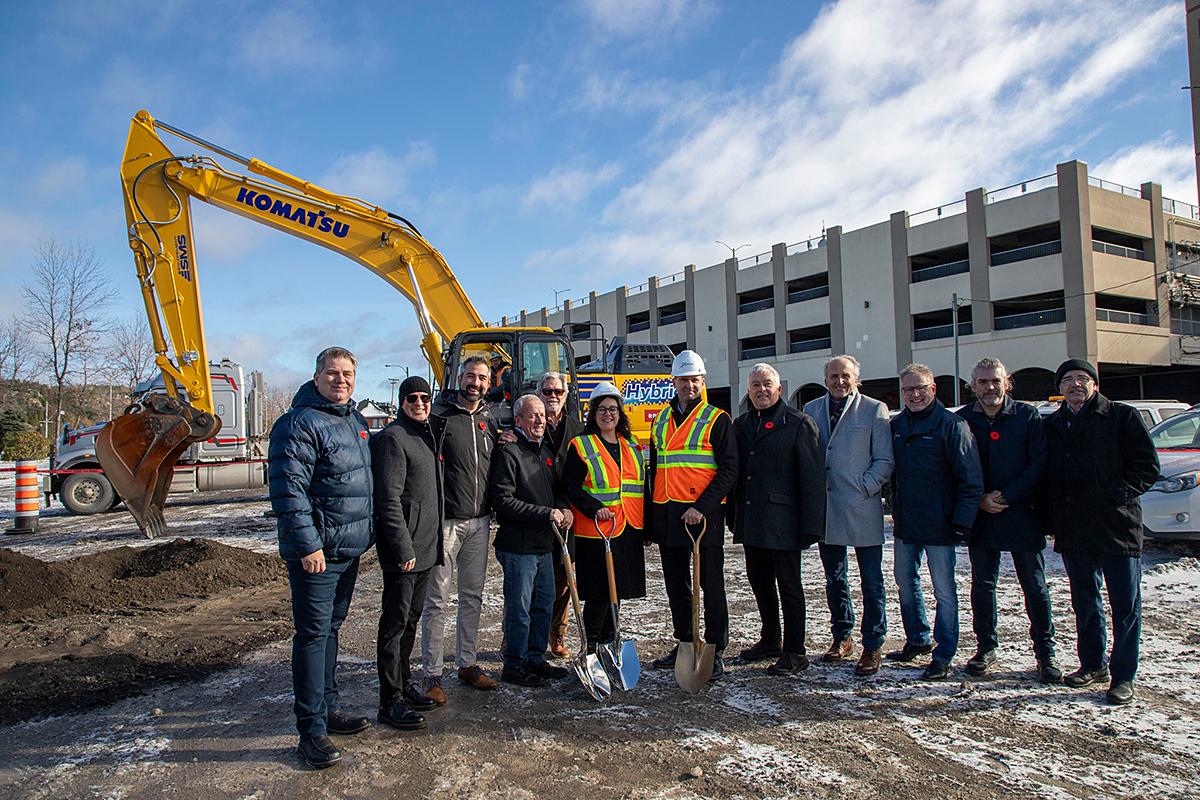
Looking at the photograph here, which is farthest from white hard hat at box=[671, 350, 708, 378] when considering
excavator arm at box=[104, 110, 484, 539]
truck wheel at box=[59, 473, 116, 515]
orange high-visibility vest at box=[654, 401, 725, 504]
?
truck wheel at box=[59, 473, 116, 515]

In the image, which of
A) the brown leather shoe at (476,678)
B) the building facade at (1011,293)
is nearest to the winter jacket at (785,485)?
the brown leather shoe at (476,678)

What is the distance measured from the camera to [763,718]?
4.17 metres

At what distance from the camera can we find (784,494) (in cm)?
493

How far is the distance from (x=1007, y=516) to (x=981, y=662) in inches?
36.7

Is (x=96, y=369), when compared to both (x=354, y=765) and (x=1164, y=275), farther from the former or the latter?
(x=1164, y=275)

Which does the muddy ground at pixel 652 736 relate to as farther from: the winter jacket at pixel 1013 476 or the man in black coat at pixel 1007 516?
the winter jacket at pixel 1013 476

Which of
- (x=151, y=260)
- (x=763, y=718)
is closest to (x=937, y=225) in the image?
(x=151, y=260)

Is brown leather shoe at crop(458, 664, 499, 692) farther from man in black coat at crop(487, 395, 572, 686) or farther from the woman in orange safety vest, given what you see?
the woman in orange safety vest

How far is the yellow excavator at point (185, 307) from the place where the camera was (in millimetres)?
10500

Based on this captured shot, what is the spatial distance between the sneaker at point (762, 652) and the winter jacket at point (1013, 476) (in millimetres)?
1462

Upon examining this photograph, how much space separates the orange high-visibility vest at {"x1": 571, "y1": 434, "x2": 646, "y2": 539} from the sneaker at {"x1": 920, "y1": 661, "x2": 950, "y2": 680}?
2.02 meters

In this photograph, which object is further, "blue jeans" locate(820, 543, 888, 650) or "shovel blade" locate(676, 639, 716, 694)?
"blue jeans" locate(820, 543, 888, 650)

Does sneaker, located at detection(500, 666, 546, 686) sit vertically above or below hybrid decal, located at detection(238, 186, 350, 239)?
below

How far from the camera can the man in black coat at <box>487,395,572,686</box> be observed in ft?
15.6
